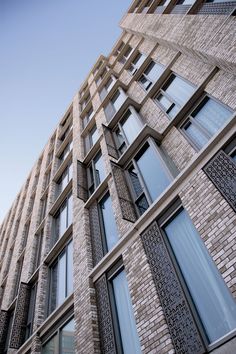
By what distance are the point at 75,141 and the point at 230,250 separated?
36.0 feet

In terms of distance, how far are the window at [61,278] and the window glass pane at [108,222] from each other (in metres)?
1.97

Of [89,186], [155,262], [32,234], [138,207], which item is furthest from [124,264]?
[32,234]

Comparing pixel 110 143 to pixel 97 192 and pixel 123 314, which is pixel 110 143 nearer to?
pixel 97 192

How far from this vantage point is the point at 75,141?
14.0 meters

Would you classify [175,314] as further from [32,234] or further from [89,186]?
[32,234]

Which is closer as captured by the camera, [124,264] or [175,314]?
[175,314]

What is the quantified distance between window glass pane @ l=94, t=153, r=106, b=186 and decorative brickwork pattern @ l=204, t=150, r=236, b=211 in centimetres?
527

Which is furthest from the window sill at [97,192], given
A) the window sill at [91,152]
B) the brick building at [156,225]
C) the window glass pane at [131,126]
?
the window sill at [91,152]

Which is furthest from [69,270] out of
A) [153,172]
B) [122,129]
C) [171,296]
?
[122,129]

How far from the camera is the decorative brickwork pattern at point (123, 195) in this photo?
6506 mm

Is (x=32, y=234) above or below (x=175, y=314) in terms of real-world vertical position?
below

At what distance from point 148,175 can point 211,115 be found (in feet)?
7.46

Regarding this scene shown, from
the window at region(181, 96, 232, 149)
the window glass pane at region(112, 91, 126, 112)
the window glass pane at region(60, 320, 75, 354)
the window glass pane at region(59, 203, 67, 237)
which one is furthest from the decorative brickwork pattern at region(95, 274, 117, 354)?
the window glass pane at region(112, 91, 126, 112)

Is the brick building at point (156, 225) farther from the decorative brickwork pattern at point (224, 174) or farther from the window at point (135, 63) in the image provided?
the window at point (135, 63)
